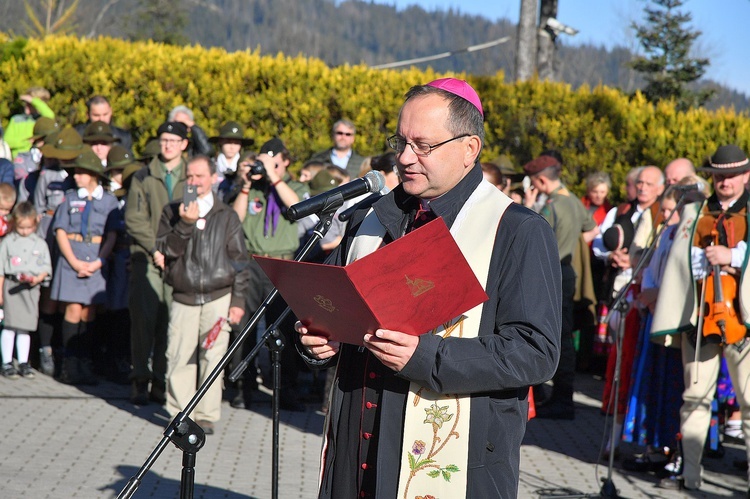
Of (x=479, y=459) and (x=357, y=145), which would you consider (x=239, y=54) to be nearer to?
(x=357, y=145)

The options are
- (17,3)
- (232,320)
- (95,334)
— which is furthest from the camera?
(17,3)

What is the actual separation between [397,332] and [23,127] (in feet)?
33.8

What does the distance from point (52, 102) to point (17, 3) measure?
3833 cm

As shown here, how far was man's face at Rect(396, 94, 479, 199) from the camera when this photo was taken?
3109 millimetres

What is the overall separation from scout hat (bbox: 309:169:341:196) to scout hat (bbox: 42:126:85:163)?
270 cm

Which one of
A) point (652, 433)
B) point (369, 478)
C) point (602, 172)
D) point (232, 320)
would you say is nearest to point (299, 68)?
point (602, 172)

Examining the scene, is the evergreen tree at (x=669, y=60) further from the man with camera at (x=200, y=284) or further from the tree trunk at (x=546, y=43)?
the man with camera at (x=200, y=284)

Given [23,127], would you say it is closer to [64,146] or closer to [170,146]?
[64,146]

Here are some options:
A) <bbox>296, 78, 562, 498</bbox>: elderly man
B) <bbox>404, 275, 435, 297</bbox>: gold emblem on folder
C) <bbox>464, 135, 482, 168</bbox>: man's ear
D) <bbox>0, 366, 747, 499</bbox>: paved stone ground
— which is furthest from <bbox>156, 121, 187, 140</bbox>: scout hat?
<bbox>404, 275, 435, 297</bbox>: gold emblem on folder

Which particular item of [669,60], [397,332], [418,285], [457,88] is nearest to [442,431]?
[397,332]

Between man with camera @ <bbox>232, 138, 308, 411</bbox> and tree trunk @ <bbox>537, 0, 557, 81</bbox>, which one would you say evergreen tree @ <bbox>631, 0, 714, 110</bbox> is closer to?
tree trunk @ <bbox>537, 0, 557, 81</bbox>

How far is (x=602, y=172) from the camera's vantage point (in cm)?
1096

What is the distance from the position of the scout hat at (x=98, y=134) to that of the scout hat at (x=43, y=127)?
2.14 feet

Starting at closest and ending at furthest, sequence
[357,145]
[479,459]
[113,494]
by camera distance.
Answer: [479,459], [113,494], [357,145]
